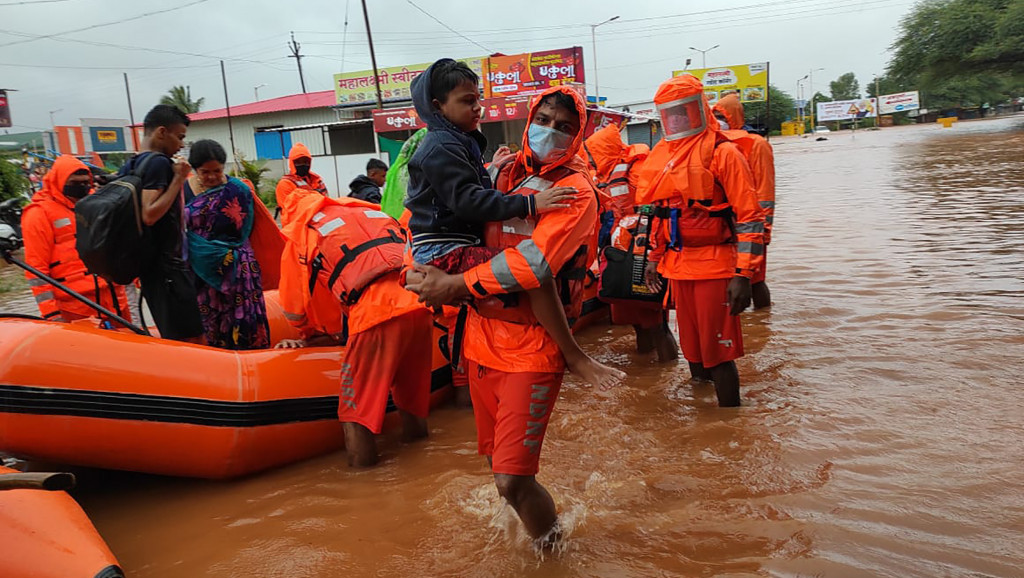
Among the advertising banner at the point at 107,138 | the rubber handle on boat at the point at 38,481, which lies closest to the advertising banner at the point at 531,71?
the advertising banner at the point at 107,138

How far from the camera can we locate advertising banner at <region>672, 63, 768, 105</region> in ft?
157

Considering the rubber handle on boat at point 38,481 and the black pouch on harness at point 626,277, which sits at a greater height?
→ the rubber handle on boat at point 38,481

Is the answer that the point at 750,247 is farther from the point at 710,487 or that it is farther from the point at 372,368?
the point at 372,368

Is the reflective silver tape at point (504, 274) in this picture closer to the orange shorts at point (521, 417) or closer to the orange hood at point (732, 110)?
the orange shorts at point (521, 417)

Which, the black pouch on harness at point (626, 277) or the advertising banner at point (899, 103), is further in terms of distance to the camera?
the advertising banner at point (899, 103)

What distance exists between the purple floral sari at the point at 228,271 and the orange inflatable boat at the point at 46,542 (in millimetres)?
1728

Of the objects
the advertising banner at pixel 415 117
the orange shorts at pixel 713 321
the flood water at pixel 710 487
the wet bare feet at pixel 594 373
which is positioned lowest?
the flood water at pixel 710 487

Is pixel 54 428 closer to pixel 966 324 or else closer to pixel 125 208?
pixel 125 208

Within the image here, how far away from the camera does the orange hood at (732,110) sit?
19.3ft

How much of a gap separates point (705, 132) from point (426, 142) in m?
2.09

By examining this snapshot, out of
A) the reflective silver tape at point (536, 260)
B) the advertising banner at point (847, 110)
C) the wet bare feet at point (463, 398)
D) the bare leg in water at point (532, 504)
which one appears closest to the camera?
the reflective silver tape at point (536, 260)

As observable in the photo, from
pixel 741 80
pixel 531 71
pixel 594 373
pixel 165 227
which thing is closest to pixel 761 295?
pixel 594 373

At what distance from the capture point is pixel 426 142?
238cm

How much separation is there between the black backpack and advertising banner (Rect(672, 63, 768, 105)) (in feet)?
158
